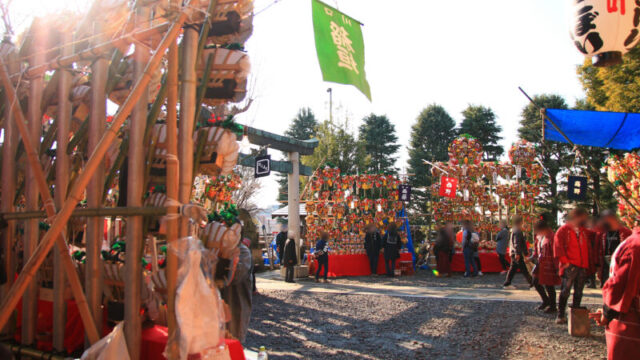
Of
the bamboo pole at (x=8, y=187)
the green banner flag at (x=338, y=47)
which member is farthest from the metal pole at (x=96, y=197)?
Answer: the green banner flag at (x=338, y=47)

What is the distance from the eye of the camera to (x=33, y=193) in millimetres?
3529

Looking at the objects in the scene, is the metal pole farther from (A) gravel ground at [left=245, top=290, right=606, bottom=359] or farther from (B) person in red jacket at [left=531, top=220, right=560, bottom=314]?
(B) person in red jacket at [left=531, top=220, right=560, bottom=314]

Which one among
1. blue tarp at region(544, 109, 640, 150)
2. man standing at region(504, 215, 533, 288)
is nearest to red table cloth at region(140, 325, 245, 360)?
blue tarp at region(544, 109, 640, 150)

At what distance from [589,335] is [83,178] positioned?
6706mm

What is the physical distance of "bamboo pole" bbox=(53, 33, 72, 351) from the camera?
3.20m

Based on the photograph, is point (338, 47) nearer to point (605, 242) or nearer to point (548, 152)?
point (605, 242)

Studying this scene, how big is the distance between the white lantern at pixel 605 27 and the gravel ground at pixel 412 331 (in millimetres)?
3719

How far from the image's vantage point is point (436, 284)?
40.7 feet

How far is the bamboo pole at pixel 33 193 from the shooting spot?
3.49 m

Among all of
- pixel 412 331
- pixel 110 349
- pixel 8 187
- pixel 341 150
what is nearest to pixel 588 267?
pixel 412 331

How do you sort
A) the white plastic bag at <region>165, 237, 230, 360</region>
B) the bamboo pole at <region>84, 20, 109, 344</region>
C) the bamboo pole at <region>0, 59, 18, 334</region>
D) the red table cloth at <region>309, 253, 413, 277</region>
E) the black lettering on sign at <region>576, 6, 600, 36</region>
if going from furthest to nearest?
the red table cloth at <region>309, 253, 413, 277</region>, the black lettering on sign at <region>576, 6, 600, 36</region>, the bamboo pole at <region>0, 59, 18, 334</region>, the bamboo pole at <region>84, 20, 109, 344</region>, the white plastic bag at <region>165, 237, 230, 360</region>

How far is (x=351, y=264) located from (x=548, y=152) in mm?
20663

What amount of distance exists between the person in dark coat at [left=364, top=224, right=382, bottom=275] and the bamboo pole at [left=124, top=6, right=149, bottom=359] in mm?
12573

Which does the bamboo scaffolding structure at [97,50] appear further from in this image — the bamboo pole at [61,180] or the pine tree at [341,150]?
the pine tree at [341,150]
